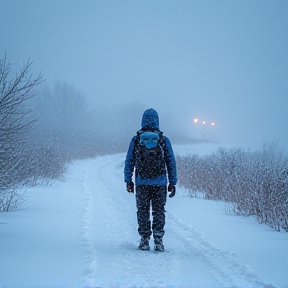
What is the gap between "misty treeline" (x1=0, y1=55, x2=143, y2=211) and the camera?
6.29 m

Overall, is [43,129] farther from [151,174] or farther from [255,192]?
[151,174]

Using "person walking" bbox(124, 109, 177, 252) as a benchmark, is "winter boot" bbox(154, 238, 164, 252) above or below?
below

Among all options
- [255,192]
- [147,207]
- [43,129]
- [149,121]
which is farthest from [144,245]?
[43,129]

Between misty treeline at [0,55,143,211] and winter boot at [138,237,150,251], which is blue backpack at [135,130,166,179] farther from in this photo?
misty treeline at [0,55,143,211]

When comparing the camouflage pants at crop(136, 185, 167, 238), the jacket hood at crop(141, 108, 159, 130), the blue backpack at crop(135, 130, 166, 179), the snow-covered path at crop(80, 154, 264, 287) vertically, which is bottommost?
the snow-covered path at crop(80, 154, 264, 287)

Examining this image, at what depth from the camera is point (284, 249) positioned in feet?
16.9

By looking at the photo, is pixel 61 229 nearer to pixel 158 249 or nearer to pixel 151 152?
pixel 158 249

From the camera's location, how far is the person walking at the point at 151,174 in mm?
5129

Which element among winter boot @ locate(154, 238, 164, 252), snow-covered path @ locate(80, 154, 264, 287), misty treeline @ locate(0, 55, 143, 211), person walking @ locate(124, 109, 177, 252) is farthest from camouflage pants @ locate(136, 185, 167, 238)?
misty treeline @ locate(0, 55, 143, 211)

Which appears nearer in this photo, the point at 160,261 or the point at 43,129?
the point at 160,261

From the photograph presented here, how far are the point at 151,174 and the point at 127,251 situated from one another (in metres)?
1.30

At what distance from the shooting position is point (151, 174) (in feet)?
16.9

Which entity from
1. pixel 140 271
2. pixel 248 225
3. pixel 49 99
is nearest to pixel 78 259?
pixel 140 271

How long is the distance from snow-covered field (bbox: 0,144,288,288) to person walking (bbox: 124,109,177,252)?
0.34 meters
